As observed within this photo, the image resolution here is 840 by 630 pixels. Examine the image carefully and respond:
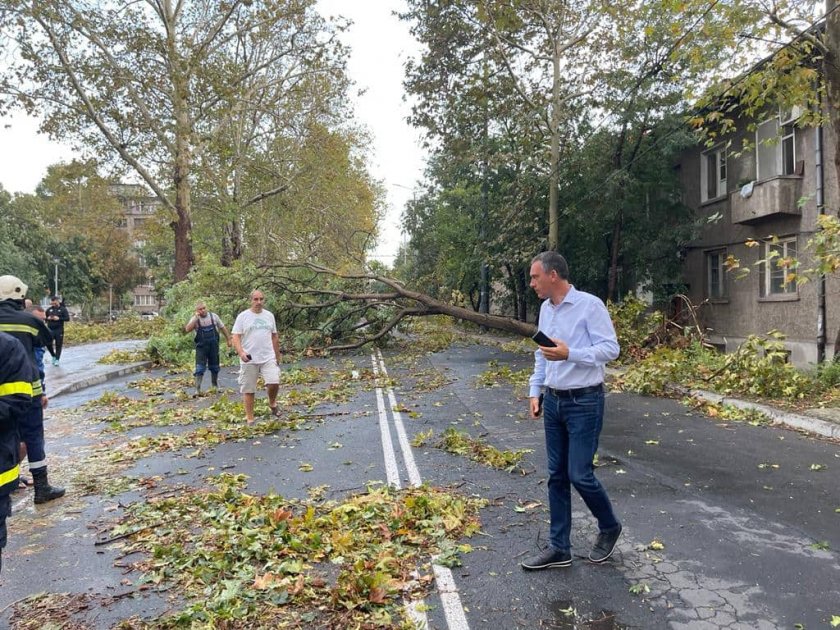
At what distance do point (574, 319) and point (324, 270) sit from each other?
13843mm

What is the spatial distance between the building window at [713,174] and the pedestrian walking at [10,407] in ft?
67.8

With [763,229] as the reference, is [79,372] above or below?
below

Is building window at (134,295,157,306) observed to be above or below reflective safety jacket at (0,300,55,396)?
above

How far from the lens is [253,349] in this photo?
347 inches

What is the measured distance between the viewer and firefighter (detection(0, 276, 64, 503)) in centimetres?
514

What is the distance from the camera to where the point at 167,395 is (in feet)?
39.7

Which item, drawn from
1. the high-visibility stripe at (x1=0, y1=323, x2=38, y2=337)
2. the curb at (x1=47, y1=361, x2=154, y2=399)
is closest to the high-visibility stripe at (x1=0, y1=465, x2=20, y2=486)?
the high-visibility stripe at (x1=0, y1=323, x2=38, y2=337)

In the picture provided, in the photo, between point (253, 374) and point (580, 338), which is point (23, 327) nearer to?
point (253, 374)

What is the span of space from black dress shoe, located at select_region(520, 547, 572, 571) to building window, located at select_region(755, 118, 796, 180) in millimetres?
15329

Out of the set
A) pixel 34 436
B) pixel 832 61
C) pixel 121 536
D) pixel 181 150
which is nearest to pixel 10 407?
pixel 121 536

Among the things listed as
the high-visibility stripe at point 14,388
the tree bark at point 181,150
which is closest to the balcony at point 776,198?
the high-visibility stripe at point 14,388

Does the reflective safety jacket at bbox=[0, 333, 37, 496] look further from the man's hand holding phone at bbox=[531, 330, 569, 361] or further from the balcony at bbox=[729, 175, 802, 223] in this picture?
the balcony at bbox=[729, 175, 802, 223]

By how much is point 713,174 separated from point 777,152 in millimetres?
3586

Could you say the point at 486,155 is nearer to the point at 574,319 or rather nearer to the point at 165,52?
the point at 165,52
